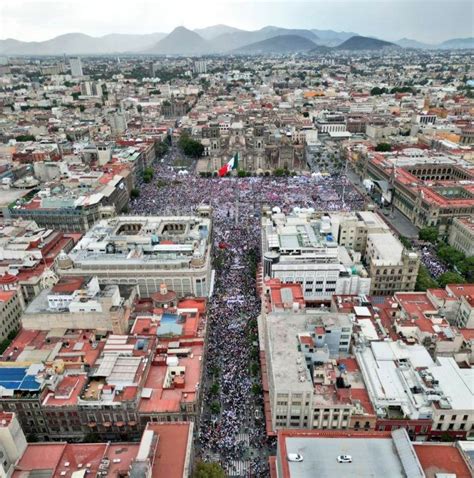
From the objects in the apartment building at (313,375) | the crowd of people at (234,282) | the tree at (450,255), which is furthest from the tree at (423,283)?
the crowd of people at (234,282)

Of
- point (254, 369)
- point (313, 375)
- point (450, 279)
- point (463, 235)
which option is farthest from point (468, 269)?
point (254, 369)

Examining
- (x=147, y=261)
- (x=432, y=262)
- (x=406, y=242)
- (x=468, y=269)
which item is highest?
(x=147, y=261)

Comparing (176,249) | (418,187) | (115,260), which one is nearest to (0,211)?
(115,260)

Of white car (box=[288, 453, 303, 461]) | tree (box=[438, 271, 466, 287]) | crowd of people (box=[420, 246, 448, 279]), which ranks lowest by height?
crowd of people (box=[420, 246, 448, 279])

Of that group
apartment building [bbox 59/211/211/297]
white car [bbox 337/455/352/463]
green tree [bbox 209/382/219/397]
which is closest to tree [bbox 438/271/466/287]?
apartment building [bbox 59/211/211/297]

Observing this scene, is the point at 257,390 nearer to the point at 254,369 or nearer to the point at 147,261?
the point at 254,369

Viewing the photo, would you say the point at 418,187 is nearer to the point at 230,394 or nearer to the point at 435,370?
the point at 435,370

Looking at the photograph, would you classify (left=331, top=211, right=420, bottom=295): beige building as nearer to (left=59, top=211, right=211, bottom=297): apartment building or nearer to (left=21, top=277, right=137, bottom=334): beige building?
(left=59, top=211, right=211, bottom=297): apartment building
